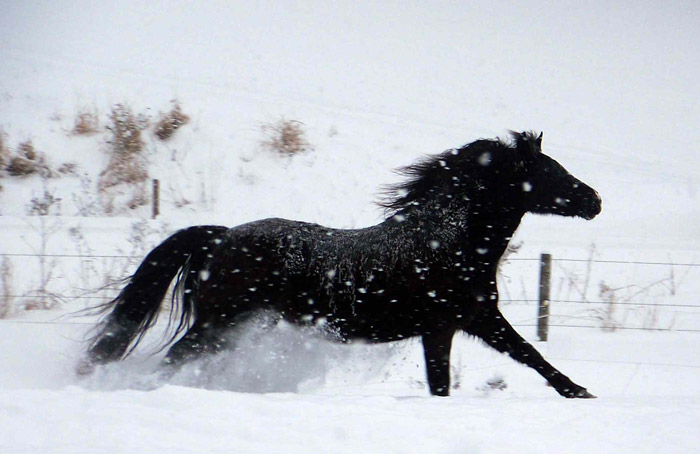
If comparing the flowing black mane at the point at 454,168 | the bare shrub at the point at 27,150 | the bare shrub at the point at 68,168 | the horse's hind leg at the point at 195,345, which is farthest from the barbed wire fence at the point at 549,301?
the bare shrub at the point at 27,150

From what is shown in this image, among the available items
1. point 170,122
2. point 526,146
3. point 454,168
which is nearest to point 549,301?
point 526,146

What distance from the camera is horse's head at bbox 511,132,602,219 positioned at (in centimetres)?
434

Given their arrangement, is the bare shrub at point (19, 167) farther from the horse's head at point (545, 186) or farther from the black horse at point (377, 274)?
the horse's head at point (545, 186)

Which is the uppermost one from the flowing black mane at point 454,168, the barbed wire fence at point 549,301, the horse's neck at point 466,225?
the flowing black mane at point 454,168

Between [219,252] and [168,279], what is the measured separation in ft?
1.31

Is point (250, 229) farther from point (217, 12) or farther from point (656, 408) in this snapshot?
point (217, 12)

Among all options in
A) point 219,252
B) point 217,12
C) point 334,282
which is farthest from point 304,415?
point 217,12

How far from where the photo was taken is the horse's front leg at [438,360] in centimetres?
398

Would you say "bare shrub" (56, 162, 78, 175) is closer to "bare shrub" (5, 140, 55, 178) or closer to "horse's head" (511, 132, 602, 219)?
"bare shrub" (5, 140, 55, 178)

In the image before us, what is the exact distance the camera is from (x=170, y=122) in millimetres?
11586

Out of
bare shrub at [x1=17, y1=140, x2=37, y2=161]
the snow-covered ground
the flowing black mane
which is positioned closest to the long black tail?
the snow-covered ground

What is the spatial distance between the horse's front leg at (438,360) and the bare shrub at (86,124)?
896 cm

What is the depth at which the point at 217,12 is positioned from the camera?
1912cm

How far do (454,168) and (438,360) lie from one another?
3.76 ft
